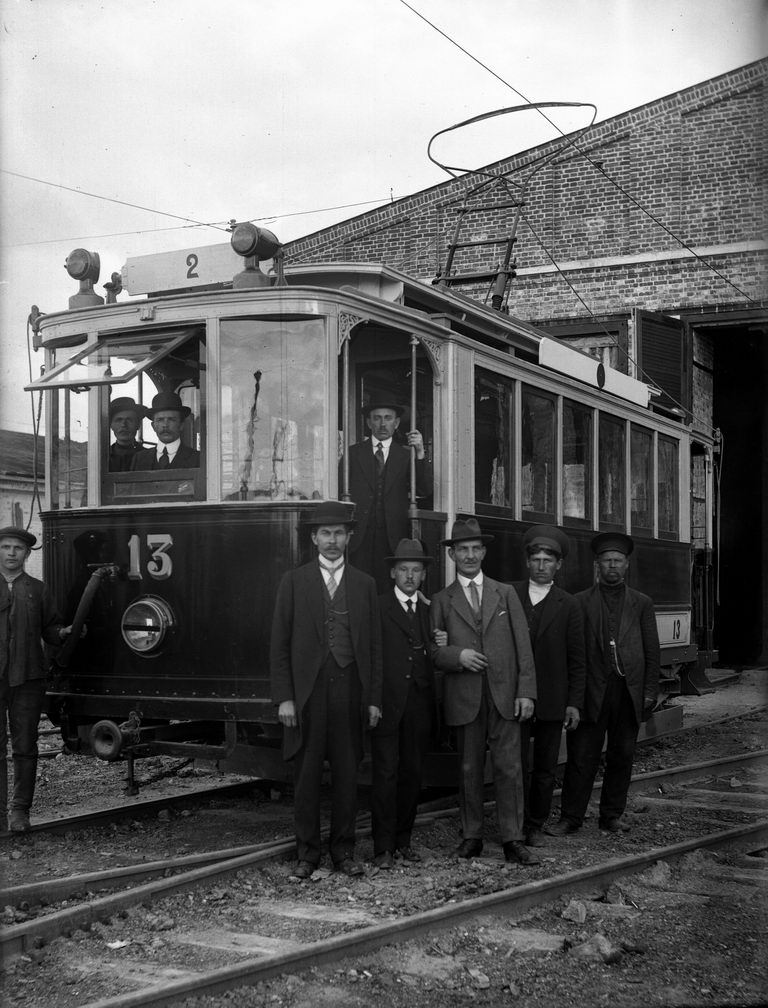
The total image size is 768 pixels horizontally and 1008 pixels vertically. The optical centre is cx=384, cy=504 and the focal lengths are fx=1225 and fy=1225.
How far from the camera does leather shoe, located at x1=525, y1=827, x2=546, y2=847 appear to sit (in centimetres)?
725

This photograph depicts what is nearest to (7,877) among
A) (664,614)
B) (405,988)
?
(405,988)

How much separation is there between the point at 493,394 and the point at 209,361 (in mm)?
2166

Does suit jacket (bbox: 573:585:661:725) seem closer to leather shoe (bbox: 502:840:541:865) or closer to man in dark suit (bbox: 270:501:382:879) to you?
leather shoe (bbox: 502:840:541:865)

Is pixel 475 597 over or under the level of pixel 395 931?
over

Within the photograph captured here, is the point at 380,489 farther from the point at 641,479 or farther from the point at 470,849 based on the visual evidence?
the point at 641,479

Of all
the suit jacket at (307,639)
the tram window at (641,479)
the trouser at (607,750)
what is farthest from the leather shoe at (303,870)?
the tram window at (641,479)

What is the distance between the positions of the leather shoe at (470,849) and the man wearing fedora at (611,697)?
37.7 inches

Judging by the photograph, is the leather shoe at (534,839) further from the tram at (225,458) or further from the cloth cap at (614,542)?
the cloth cap at (614,542)

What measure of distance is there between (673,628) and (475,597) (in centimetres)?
562

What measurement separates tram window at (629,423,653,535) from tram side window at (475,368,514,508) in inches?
105

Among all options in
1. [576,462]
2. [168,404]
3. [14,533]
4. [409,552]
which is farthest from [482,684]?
[576,462]

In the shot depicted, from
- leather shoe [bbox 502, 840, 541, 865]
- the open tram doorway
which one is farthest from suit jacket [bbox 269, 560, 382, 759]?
the open tram doorway

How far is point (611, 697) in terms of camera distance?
7.72 meters

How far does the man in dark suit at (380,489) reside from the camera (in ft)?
23.8
